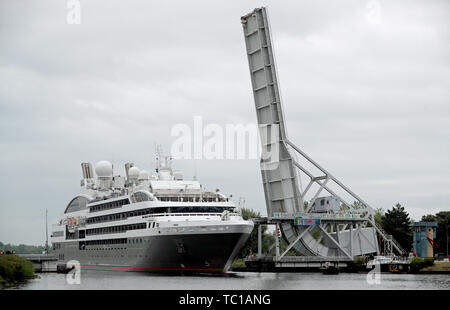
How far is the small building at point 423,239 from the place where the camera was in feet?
270

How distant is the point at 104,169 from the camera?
90.8 meters

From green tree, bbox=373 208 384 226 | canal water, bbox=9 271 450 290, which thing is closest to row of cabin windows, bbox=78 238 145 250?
canal water, bbox=9 271 450 290

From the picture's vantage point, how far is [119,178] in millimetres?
89188

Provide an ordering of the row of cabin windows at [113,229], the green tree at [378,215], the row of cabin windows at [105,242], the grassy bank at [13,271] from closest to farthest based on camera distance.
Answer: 1. the grassy bank at [13,271]
2. the row of cabin windows at [113,229]
3. the row of cabin windows at [105,242]
4. the green tree at [378,215]

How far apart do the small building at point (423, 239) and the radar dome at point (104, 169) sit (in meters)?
37.9

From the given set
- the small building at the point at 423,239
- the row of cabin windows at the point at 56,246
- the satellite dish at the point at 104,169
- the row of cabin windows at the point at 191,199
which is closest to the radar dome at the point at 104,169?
the satellite dish at the point at 104,169

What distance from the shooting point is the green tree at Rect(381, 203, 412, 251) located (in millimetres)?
96625

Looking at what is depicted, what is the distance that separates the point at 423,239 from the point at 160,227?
110 ft

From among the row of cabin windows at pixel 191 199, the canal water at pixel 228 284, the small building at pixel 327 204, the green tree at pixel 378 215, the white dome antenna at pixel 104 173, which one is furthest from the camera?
the green tree at pixel 378 215

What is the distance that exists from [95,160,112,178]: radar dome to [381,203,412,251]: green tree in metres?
38.0

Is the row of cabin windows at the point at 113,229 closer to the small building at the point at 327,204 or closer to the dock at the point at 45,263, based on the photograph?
the dock at the point at 45,263

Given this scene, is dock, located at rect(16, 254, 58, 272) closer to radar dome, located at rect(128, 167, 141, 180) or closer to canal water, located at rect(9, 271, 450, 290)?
radar dome, located at rect(128, 167, 141, 180)
